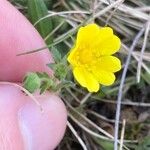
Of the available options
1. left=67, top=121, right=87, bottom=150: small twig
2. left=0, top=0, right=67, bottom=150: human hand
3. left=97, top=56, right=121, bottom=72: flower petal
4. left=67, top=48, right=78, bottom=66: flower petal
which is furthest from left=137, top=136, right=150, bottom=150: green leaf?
left=67, top=48, right=78, bottom=66: flower petal

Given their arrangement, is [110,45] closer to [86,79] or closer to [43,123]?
[86,79]

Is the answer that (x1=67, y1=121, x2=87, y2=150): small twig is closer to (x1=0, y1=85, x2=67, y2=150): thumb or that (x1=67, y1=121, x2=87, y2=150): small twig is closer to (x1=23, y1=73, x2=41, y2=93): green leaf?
(x1=0, y1=85, x2=67, y2=150): thumb

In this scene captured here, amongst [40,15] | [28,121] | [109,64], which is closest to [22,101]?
[28,121]

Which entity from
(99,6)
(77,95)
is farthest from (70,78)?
(99,6)

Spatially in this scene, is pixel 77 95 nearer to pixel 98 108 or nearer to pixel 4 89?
pixel 98 108

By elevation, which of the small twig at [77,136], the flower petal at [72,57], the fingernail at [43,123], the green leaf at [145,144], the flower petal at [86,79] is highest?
the flower petal at [72,57]

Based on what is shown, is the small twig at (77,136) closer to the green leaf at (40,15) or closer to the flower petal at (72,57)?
the green leaf at (40,15)

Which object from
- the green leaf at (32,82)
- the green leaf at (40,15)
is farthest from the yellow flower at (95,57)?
the green leaf at (40,15)
